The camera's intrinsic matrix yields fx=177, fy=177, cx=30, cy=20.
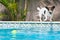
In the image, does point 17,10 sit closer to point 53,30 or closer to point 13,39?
point 53,30

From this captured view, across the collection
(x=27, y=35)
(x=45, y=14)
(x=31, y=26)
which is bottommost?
(x=27, y=35)

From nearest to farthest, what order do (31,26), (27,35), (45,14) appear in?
1. (27,35)
2. (31,26)
3. (45,14)

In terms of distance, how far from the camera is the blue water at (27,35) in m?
7.18

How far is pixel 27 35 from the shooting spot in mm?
7789

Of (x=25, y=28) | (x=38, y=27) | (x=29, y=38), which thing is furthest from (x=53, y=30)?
(x=29, y=38)

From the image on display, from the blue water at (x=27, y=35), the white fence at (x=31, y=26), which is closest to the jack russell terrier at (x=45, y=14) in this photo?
the white fence at (x=31, y=26)

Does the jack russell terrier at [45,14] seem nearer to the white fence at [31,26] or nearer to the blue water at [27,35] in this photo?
the white fence at [31,26]

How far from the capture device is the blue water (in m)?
7.18

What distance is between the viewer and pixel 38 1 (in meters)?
12.1

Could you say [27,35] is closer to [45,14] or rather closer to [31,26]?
[31,26]

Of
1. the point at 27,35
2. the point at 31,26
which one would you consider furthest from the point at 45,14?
the point at 27,35

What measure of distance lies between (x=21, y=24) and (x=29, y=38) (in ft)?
7.87

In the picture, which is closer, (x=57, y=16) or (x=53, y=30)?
(x=53, y=30)

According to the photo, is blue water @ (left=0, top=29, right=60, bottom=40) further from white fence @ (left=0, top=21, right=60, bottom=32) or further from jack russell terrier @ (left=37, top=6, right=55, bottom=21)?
jack russell terrier @ (left=37, top=6, right=55, bottom=21)
